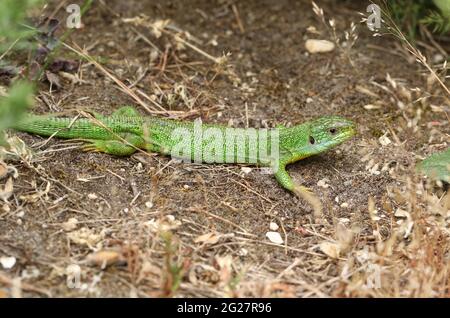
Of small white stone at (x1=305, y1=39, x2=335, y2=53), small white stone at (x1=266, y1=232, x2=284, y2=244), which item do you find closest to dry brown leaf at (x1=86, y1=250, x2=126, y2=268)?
small white stone at (x1=266, y1=232, x2=284, y2=244)

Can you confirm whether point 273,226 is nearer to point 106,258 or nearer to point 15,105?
point 106,258

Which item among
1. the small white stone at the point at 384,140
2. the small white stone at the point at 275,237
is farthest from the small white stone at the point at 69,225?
the small white stone at the point at 384,140

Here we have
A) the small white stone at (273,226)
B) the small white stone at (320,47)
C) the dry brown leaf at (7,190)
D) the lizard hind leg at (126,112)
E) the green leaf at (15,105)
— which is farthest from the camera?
the small white stone at (320,47)

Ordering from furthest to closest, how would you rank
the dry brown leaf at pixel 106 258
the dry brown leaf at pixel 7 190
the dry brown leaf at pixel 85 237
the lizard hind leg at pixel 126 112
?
the lizard hind leg at pixel 126 112, the dry brown leaf at pixel 7 190, the dry brown leaf at pixel 85 237, the dry brown leaf at pixel 106 258

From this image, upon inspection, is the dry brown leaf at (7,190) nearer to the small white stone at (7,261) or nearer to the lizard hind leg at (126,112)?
the small white stone at (7,261)

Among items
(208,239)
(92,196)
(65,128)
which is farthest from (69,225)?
(65,128)

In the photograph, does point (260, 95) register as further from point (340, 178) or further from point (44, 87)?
point (44, 87)
